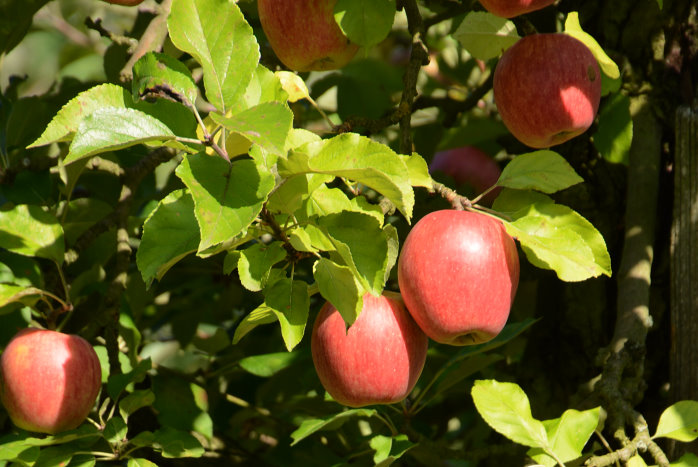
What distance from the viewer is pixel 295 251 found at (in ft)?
2.99

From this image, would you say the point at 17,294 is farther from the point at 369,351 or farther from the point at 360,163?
the point at 360,163

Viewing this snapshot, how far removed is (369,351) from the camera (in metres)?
0.95

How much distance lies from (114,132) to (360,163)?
0.23 meters

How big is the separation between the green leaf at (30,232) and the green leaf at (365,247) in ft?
2.12

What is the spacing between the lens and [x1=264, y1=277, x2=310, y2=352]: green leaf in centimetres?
86

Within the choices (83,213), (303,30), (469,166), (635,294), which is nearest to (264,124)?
(303,30)

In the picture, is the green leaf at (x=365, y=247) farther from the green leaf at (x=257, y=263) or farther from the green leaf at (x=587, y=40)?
the green leaf at (x=587, y=40)

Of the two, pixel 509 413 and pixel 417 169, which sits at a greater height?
pixel 417 169

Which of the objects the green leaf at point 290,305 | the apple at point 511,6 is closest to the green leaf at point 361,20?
the apple at point 511,6

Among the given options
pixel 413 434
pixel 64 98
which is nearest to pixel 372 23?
pixel 413 434

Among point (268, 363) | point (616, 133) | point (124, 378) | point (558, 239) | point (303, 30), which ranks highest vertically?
point (303, 30)

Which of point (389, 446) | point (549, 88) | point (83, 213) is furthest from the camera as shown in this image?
point (83, 213)

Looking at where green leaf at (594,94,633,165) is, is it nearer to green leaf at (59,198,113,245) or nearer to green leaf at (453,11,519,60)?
green leaf at (453,11,519,60)

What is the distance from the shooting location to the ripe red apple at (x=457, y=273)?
2.97 feet
